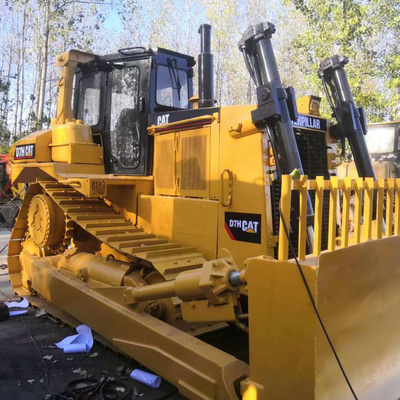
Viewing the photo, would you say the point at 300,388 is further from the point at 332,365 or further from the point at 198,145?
the point at 198,145

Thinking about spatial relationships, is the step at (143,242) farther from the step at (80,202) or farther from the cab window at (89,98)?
the cab window at (89,98)

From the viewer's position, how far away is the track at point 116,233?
3696 mm

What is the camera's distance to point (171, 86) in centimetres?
494

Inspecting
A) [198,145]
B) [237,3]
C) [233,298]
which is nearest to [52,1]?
[237,3]

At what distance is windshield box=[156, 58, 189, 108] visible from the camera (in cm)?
478

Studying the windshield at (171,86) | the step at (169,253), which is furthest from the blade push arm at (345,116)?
the step at (169,253)

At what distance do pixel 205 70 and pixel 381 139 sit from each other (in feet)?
26.2

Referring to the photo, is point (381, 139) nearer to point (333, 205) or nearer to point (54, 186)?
point (54, 186)

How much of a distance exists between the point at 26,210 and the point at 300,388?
15.3ft

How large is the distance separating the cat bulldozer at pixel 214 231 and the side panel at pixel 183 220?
17 mm

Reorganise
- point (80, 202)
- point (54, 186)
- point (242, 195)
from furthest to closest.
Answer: point (54, 186), point (80, 202), point (242, 195)

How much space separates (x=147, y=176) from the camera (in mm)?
4676

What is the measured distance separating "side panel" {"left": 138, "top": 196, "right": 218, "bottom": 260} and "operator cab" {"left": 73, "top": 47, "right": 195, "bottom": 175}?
48cm

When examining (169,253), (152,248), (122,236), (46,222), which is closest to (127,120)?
(122,236)
